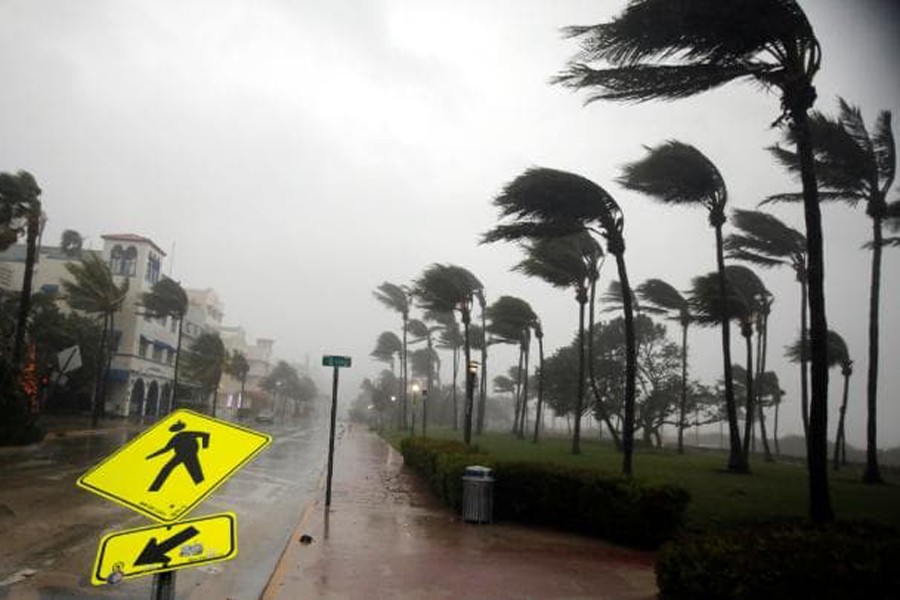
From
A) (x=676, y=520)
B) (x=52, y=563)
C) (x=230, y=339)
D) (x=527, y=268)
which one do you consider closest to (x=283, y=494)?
(x=52, y=563)

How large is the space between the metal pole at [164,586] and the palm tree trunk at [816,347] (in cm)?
838

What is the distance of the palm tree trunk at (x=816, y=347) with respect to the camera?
341 inches

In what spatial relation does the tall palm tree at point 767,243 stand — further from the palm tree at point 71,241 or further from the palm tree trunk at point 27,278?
the palm tree at point 71,241

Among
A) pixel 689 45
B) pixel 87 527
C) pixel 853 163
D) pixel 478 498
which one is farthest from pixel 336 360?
pixel 853 163

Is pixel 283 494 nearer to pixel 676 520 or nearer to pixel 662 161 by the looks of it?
pixel 676 520

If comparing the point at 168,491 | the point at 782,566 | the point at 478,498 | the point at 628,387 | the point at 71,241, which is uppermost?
the point at 71,241

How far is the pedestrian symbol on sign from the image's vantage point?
3.30 m

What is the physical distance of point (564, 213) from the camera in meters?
14.9

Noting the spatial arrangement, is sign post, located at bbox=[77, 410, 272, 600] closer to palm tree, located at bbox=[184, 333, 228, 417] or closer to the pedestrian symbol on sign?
the pedestrian symbol on sign

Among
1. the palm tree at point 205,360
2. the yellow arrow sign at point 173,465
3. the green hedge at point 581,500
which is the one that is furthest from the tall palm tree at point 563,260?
the palm tree at point 205,360

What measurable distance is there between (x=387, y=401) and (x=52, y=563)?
76.7 metres

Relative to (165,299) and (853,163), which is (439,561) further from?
(165,299)

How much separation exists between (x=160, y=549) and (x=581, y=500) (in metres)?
8.57

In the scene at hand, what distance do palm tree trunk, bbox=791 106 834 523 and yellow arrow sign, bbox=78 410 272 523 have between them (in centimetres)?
811
